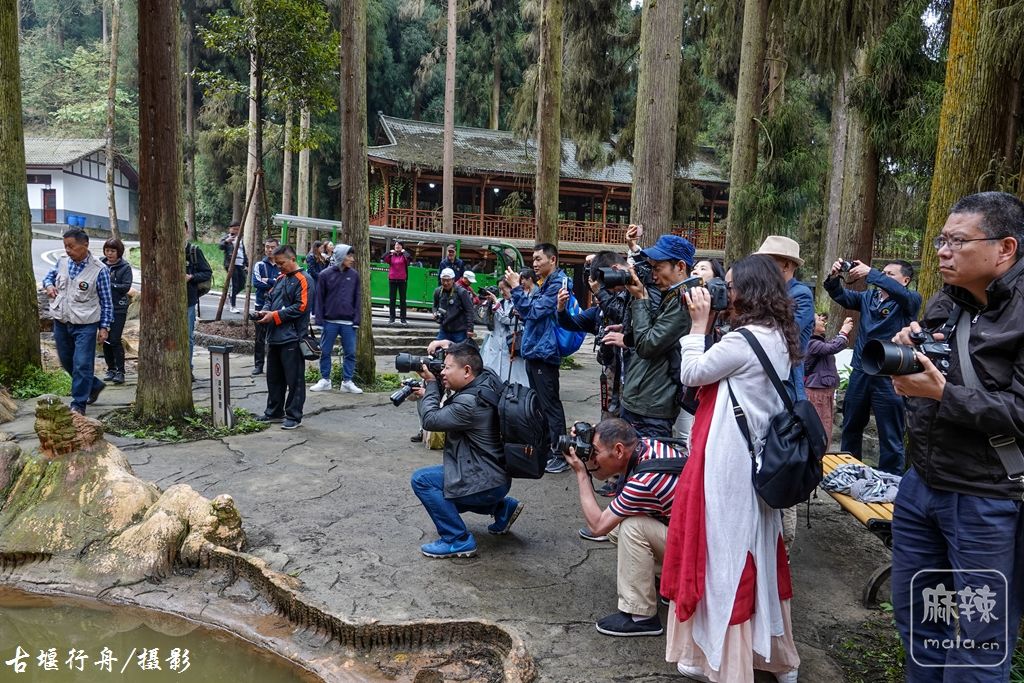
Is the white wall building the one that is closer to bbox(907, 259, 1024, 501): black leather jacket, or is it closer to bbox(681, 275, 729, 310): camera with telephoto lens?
bbox(681, 275, 729, 310): camera with telephoto lens

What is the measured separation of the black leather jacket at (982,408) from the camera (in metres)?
1.98

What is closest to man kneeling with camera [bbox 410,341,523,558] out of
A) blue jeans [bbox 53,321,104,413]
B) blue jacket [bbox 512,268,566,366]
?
blue jacket [bbox 512,268,566,366]

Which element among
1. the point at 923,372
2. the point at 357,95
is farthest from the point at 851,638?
the point at 357,95

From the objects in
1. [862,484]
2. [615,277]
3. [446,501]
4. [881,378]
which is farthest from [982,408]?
[881,378]

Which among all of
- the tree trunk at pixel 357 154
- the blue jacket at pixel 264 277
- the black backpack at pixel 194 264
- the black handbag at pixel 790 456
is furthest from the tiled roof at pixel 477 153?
the black handbag at pixel 790 456

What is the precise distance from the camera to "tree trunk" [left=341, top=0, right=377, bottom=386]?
862 cm

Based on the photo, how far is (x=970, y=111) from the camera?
11.6 ft

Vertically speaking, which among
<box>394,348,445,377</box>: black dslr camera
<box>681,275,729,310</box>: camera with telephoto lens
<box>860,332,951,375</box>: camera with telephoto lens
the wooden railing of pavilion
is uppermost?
the wooden railing of pavilion

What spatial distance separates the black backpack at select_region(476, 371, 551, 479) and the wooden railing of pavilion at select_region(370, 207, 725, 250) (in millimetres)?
19652

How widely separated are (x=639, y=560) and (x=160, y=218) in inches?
200

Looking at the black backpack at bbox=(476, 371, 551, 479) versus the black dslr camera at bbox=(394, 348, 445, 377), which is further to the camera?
the black dslr camera at bbox=(394, 348, 445, 377)

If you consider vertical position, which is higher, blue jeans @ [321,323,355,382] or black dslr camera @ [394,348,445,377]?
black dslr camera @ [394,348,445,377]

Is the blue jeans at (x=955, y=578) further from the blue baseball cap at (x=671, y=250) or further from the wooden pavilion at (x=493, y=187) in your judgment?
the wooden pavilion at (x=493, y=187)

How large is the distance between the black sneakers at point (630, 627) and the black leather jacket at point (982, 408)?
1.41 m
